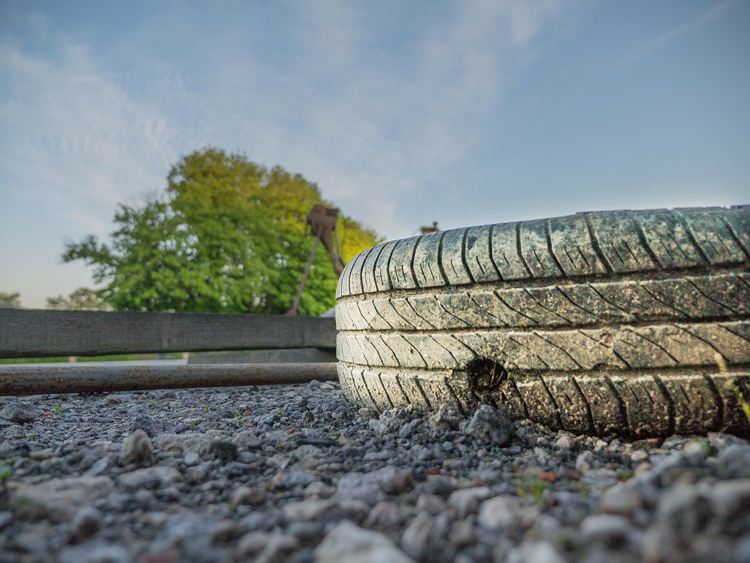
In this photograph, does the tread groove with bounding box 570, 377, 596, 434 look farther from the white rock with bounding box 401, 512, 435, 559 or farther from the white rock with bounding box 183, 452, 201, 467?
the white rock with bounding box 183, 452, 201, 467

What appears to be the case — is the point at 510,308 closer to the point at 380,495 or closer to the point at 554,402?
the point at 554,402

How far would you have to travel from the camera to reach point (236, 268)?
624 inches

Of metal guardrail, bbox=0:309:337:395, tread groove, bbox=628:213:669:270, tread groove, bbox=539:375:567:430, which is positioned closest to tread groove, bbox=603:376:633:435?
tread groove, bbox=539:375:567:430

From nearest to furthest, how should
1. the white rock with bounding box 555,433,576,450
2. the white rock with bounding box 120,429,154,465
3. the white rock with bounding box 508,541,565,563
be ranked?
the white rock with bounding box 508,541,565,563
the white rock with bounding box 120,429,154,465
the white rock with bounding box 555,433,576,450

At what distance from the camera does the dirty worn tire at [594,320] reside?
1590 millimetres

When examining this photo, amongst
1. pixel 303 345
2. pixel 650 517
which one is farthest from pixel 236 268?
pixel 650 517

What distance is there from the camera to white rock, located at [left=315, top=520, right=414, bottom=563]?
2.85 ft

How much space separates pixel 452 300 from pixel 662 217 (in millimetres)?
801

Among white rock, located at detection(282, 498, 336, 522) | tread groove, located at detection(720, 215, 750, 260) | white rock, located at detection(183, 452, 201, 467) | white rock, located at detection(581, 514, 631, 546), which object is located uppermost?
tread groove, located at detection(720, 215, 750, 260)

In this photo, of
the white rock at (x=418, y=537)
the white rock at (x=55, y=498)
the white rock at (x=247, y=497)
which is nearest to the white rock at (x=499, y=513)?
the white rock at (x=418, y=537)

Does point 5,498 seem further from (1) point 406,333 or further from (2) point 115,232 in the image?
(2) point 115,232

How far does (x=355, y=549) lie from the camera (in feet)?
3.00

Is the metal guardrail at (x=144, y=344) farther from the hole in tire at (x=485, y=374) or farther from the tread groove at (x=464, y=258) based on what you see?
the tread groove at (x=464, y=258)

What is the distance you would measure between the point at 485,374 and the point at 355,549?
1085 mm
